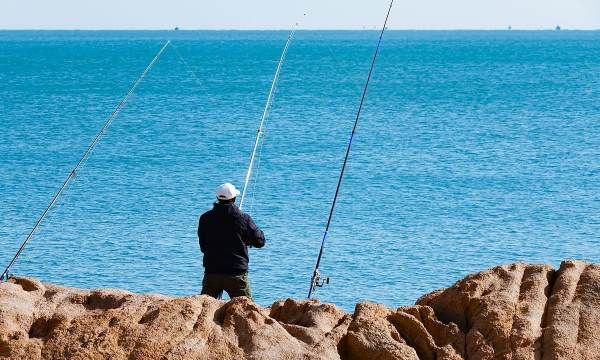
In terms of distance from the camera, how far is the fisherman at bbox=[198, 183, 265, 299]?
9102 millimetres

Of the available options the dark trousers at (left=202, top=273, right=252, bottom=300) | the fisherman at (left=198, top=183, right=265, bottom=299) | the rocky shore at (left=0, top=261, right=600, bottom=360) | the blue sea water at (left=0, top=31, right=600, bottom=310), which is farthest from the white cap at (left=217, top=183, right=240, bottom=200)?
the blue sea water at (left=0, top=31, right=600, bottom=310)

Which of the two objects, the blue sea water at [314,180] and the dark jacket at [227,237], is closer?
the dark jacket at [227,237]

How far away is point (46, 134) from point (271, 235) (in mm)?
22978

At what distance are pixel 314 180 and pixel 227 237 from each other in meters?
23.2

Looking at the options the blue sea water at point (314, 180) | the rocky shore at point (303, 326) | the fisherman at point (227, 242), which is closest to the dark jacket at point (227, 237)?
the fisherman at point (227, 242)

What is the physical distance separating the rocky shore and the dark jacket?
1.06 m

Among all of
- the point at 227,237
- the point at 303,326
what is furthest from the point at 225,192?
the point at 303,326

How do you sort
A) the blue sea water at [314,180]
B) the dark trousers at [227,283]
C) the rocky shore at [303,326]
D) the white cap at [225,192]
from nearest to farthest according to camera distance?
the rocky shore at [303,326], the white cap at [225,192], the dark trousers at [227,283], the blue sea water at [314,180]

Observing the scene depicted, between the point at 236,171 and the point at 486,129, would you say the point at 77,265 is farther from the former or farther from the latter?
the point at 486,129

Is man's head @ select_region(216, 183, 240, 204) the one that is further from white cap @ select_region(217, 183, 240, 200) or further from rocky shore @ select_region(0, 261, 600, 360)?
rocky shore @ select_region(0, 261, 600, 360)

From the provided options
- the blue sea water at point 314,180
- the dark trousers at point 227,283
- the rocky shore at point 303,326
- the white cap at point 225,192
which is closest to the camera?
the rocky shore at point 303,326

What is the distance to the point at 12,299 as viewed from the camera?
26.0 ft

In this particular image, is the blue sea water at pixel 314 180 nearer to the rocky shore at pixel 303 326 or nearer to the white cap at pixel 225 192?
the white cap at pixel 225 192

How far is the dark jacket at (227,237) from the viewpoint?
910 centimetres
